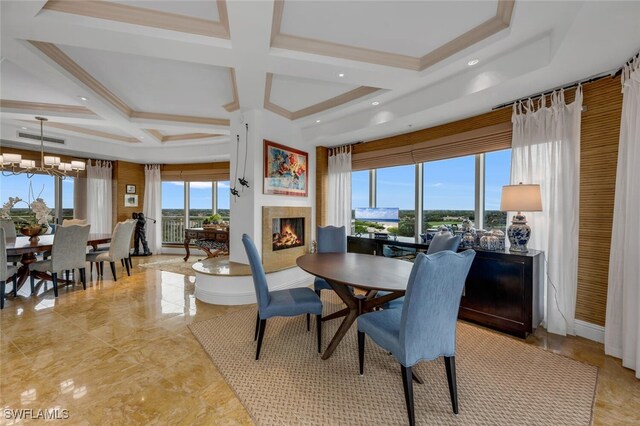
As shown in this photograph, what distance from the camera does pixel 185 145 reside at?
6336 mm

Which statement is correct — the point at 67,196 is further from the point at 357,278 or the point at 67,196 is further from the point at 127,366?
the point at 357,278

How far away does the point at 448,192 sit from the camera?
3934 mm

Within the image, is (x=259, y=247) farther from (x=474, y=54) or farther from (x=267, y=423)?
(x=474, y=54)

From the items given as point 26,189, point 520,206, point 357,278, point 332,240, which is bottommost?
point 357,278

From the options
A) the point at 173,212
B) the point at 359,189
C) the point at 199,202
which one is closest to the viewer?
the point at 359,189

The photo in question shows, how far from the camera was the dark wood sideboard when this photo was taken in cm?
260

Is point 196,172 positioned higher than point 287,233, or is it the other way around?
point 196,172

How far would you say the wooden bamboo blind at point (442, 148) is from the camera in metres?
3.25

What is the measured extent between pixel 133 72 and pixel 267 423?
12.2 feet

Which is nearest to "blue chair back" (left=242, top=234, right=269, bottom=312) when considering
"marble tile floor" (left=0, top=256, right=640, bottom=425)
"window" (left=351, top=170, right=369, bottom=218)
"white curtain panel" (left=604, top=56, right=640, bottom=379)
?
"marble tile floor" (left=0, top=256, right=640, bottom=425)

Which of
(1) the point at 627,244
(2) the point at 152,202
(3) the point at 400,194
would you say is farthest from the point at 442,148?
(2) the point at 152,202

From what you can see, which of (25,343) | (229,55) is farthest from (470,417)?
(25,343)

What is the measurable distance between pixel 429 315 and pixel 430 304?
0.24 feet

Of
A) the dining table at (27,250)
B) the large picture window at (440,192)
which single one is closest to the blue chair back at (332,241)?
the large picture window at (440,192)
